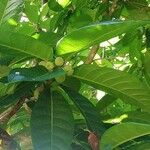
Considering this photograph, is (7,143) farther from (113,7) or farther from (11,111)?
(113,7)

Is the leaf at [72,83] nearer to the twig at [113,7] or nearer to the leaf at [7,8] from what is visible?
the leaf at [7,8]

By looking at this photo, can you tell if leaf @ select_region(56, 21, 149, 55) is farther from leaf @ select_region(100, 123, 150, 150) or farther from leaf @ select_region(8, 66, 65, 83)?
leaf @ select_region(100, 123, 150, 150)

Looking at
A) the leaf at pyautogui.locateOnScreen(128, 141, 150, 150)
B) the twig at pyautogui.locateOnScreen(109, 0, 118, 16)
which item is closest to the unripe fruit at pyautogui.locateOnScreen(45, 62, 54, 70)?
the leaf at pyautogui.locateOnScreen(128, 141, 150, 150)

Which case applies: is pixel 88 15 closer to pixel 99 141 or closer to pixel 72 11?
pixel 72 11

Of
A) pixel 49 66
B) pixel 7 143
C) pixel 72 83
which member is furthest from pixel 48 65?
pixel 7 143

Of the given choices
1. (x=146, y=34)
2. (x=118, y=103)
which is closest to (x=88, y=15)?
(x=146, y=34)

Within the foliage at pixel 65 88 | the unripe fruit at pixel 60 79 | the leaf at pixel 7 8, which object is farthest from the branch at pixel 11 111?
the leaf at pixel 7 8
